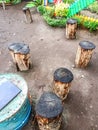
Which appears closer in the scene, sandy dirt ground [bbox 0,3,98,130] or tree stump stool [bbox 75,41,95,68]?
sandy dirt ground [bbox 0,3,98,130]

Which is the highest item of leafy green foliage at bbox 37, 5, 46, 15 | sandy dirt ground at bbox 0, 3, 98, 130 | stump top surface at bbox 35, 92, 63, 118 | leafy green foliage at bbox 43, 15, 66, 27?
leafy green foliage at bbox 37, 5, 46, 15

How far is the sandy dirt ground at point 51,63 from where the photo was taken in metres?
5.19

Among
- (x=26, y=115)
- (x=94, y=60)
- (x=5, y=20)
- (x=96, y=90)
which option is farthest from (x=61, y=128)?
(x=5, y=20)

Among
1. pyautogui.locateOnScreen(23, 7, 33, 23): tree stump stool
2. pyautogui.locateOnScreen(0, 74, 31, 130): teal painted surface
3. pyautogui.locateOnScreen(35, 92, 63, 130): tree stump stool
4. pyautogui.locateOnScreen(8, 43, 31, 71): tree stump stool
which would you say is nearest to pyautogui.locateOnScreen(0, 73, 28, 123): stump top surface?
pyautogui.locateOnScreen(0, 74, 31, 130): teal painted surface

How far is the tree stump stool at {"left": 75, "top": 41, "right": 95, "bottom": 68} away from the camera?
6.07 m

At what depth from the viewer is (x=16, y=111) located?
416 cm

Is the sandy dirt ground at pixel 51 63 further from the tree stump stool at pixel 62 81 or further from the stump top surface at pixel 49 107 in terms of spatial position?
the stump top surface at pixel 49 107

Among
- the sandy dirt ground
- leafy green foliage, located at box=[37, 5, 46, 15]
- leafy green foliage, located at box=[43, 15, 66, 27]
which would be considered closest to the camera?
the sandy dirt ground

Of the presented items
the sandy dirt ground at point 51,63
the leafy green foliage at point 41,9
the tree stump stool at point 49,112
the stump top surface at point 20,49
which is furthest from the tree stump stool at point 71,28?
the tree stump stool at point 49,112

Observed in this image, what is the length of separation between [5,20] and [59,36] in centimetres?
322

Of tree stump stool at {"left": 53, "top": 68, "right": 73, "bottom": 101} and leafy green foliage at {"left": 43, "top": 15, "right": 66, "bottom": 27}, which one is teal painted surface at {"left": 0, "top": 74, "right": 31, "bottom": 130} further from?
leafy green foliage at {"left": 43, "top": 15, "right": 66, "bottom": 27}

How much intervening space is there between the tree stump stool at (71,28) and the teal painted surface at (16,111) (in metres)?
3.87

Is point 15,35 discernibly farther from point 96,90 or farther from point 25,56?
point 96,90

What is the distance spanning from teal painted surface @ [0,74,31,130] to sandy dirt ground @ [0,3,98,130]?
407mm
